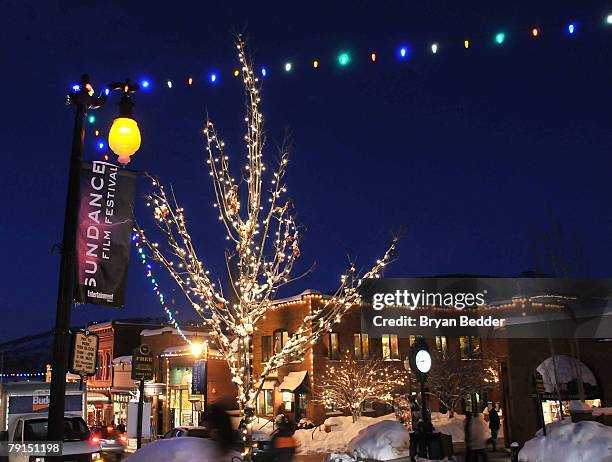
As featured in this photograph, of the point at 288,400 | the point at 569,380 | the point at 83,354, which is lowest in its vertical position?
the point at 288,400

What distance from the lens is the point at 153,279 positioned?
23422 millimetres

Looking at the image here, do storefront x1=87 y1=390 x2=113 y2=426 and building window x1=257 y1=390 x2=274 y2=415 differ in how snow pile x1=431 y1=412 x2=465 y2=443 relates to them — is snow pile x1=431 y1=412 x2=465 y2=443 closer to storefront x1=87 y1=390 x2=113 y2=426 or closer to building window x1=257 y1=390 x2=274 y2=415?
building window x1=257 y1=390 x2=274 y2=415

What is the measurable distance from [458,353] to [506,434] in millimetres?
15305

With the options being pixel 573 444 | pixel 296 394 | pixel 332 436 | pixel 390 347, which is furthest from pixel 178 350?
pixel 573 444

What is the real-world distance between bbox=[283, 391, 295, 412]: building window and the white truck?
18755mm

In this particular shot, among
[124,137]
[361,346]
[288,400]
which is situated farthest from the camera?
[361,346]

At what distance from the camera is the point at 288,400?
1363 inches

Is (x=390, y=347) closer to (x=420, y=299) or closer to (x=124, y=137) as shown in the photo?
(x=420, y=299)

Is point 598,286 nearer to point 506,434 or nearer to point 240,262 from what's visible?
point 506,434

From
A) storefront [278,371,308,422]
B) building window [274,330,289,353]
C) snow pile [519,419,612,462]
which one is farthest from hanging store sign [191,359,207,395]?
snow pile [519,419,612,462]

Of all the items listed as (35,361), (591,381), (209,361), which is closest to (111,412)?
(209,361)

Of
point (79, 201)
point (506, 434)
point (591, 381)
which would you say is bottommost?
point (506, 434)

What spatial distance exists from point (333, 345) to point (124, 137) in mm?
28846

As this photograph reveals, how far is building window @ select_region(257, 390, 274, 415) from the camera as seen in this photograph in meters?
36.1
